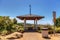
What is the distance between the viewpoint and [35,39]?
17.4m

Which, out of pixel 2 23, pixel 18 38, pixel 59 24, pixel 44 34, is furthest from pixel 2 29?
pixel 59 24

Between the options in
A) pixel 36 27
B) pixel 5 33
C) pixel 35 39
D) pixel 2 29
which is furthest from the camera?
pixel 36 27

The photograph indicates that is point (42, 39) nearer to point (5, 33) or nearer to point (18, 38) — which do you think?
point (18, 38)

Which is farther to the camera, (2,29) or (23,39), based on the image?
(2,29)

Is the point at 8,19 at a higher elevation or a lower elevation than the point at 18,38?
higher

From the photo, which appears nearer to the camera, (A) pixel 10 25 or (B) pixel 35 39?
(B) pixel 35 39

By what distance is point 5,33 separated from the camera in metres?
21.5

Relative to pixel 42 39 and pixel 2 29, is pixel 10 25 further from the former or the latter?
pixel 42 39

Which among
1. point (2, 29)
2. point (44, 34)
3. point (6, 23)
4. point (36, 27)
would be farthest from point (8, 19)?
point (44, 34)

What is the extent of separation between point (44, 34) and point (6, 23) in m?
7.76

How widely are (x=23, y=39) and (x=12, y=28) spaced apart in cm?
736

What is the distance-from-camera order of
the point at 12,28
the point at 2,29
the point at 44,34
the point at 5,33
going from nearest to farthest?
the point at 44,34, the point at 5,33, the point at 2,29, the point at 12,28

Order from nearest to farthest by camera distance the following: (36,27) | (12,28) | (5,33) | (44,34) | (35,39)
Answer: (35,39)
(44,34)
(5,33)
(12,28)
(36,27)

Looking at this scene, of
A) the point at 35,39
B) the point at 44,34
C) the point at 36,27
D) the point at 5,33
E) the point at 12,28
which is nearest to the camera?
the point at 35,39
